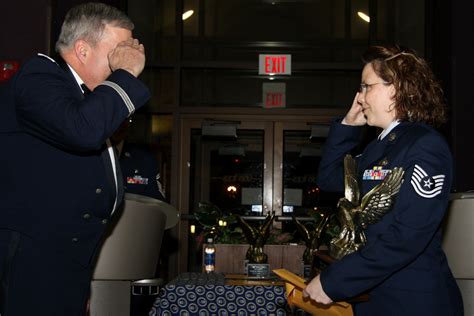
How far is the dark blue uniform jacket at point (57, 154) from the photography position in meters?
A: 1.42

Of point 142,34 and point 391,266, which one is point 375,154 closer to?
point 391,266

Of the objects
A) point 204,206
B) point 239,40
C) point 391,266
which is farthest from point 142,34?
point 391,266

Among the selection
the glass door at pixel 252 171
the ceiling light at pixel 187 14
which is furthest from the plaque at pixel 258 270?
the ceiling light at pixel 187 14

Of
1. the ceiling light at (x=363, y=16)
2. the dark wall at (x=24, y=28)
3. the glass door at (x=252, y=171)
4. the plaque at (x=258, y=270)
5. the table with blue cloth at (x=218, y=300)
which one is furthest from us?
the ceiling light at (x=363, y=16)

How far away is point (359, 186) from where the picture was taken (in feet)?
5.62

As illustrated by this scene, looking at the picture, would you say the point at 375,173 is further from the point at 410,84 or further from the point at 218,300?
the point at 218,300

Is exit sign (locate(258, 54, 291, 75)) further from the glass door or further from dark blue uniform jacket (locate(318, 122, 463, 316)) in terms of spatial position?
dark blue uniform jacket (locate(318, 122, 463, 316))

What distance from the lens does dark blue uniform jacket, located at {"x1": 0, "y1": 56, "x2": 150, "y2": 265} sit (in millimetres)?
1420

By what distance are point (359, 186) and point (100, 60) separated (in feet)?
2.36

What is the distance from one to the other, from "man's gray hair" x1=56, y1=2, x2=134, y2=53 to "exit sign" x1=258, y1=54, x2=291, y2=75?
5.02 metres

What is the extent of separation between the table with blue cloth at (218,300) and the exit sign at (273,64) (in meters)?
3.99

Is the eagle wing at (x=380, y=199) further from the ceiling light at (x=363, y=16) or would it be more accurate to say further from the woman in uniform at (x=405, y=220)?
the ceiling light at (x=363, y=16)

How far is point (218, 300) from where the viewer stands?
291 cm

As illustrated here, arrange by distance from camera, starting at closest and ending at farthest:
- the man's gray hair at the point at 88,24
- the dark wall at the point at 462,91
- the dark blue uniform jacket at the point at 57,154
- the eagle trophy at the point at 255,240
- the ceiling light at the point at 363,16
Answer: the dark blue uniform jacket at the point at 57,154
the man's gray hair at the point at 88,24
the eagle trophy at the point at 255,240
the dark wall at the point at 462,91
the ceiling light at the point at 363,16
